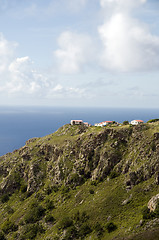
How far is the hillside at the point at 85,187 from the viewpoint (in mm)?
59031

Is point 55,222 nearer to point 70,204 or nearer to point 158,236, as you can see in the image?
point 70,204

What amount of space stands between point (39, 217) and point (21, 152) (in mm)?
50746

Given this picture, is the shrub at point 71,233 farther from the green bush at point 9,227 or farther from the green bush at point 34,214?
the green bush at point 9,227

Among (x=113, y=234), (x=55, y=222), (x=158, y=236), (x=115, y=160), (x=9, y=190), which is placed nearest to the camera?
(x=158, y=236)

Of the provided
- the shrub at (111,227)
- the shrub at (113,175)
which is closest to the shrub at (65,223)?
the shrub at (111,227)

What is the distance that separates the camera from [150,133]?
274 ft

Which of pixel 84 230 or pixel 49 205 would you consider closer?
pixel 84 230

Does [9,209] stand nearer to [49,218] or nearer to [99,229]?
[49,218]

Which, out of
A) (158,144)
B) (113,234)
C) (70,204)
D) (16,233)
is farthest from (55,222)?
(158,144)

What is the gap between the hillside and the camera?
59.0 metres

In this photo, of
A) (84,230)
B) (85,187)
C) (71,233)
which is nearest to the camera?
(84,230)

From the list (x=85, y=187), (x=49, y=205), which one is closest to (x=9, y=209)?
(x=49, y=205)

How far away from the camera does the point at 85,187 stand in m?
80.2

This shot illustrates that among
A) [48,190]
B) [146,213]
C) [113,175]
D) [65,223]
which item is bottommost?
[65,223]
